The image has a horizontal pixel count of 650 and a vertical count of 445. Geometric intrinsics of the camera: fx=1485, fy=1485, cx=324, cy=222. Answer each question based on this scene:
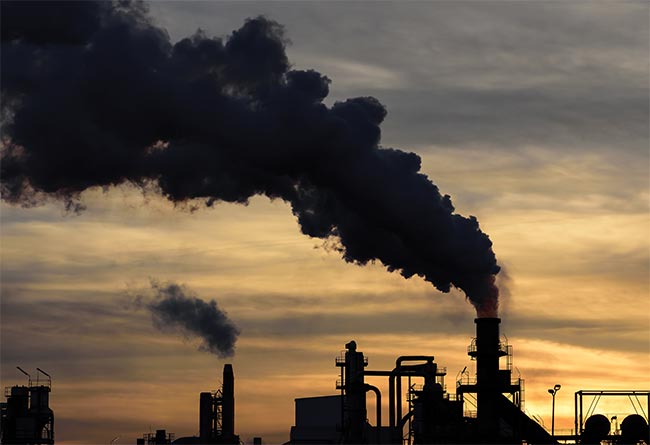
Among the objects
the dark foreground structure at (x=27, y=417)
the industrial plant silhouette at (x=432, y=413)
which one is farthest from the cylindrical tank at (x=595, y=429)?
the dark foreground structure at (x=27, y=417)

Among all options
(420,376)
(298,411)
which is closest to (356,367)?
(420,376)

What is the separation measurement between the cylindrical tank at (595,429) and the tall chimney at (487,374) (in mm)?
8293

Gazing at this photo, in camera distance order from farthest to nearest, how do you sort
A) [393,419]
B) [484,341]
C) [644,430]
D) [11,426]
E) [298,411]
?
[298,411]
[11,426]
[393,419]
[644,430]
[484,341]

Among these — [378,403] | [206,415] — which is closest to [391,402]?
[378,403]

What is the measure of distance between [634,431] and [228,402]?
1304 inches

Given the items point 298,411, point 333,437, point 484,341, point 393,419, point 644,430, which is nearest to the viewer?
point 484,341

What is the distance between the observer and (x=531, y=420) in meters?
87.5

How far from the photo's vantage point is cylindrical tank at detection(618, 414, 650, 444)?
286 feet

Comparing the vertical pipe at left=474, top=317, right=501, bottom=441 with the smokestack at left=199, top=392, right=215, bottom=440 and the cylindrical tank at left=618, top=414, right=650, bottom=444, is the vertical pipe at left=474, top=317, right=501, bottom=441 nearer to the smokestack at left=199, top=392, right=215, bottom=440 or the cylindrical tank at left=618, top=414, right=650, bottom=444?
the cylindrical tank at left=618, top=414, right=650, bottom=444

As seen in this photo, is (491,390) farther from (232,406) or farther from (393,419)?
(232,406)

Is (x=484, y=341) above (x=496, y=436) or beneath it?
above

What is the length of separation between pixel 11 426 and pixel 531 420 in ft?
122

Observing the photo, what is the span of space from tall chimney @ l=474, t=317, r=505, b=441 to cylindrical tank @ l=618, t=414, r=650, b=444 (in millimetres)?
9177

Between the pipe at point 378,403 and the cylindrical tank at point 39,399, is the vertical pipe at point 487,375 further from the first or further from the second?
the cylindrical tank at point 39,399
